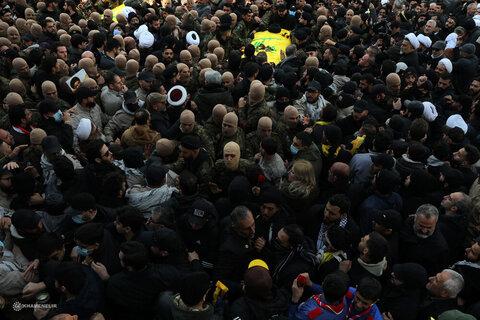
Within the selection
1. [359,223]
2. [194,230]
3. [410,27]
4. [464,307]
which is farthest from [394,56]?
[194,230]

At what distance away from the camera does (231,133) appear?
5668 mm

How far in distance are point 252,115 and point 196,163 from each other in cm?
158

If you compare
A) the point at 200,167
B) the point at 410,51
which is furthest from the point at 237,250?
the point at 410,51

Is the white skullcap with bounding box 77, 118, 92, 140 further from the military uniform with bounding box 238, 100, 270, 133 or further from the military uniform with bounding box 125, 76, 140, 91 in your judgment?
the military uniform with bounding box 238, 100, 270, 133

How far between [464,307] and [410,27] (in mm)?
9742

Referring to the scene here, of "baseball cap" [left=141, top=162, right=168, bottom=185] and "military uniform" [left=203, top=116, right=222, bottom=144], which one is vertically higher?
"baseball cap" [left=141, top=162, right=168, bottom=185]

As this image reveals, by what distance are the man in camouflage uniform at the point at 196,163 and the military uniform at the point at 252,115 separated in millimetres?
1296

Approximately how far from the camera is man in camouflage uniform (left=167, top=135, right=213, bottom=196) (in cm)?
510

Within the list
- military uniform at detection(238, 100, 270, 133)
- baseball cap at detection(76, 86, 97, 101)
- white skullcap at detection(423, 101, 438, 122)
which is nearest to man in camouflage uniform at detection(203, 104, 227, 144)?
military uniform at detection(238, 100, 270, 133)

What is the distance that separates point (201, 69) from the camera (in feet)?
25.1

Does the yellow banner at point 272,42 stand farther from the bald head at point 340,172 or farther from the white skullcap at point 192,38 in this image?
the bald head at point 340,172

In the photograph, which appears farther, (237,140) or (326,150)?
(237,140)

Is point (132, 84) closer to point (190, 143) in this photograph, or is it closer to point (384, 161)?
point (190, 143)

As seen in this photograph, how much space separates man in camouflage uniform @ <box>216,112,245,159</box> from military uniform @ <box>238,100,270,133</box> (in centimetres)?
40
